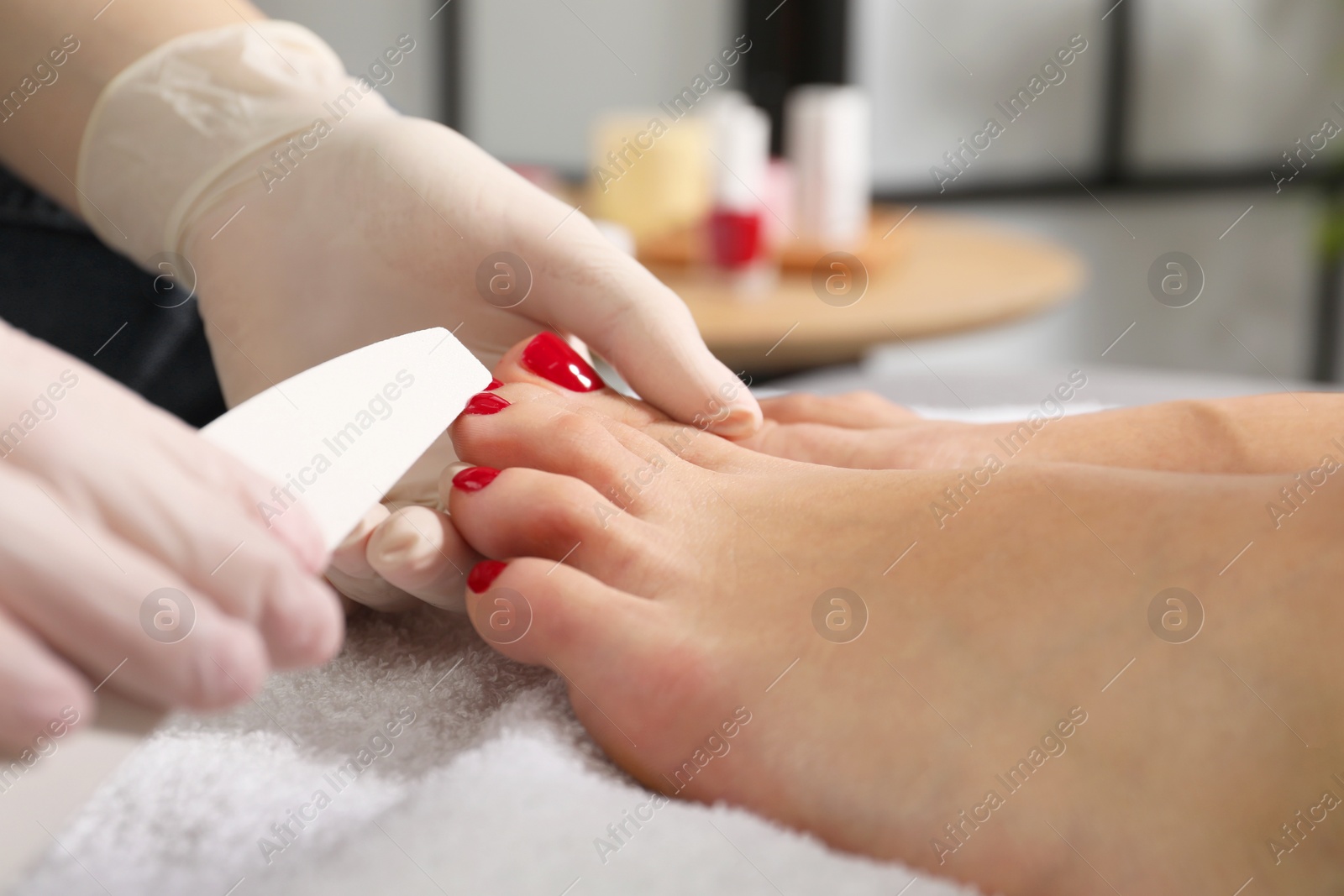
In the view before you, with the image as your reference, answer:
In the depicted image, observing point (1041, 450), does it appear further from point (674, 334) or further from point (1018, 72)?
point (1018, 72)

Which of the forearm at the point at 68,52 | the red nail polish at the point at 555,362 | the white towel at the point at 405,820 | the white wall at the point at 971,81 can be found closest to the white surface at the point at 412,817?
the white towel at the point at 405,820

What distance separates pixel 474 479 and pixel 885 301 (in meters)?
1.12

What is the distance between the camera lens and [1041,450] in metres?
Answer: 0.63

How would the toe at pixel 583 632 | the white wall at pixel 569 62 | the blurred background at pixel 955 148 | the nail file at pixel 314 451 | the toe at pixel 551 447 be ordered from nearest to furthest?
the nail file at pixel 314 451 < the toe at pixel 583 632 < the toe at pixel 551 447 < the blurred background at pixel 955 148 < the white wall at pixel 569 62

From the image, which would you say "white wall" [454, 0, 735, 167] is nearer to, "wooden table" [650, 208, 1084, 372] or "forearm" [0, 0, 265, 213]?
"wooden table" [650, 208, 1084, 372]

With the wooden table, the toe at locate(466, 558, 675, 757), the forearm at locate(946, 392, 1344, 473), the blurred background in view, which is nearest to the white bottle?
the blurred background

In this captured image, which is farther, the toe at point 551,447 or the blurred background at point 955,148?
the blurred background at point 955,148

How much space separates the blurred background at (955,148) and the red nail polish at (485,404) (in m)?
1.02

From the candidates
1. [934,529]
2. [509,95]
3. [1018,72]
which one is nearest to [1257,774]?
[934,529]

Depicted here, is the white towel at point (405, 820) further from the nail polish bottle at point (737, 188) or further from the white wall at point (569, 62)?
the white wall at point (569, 62)

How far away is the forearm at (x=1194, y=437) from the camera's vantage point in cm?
58

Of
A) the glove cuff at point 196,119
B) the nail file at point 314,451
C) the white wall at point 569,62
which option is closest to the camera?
the nail file at point 314,451

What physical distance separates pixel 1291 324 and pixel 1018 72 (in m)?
1.12

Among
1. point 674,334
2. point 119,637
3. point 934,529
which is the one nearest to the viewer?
point 119,637
